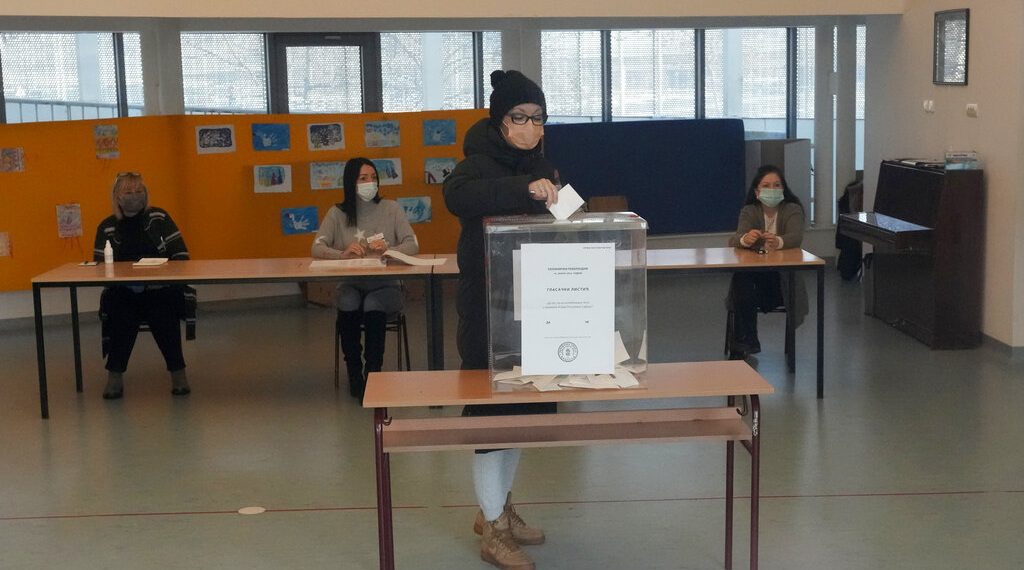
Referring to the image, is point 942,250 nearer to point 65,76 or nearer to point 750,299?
point 750,299

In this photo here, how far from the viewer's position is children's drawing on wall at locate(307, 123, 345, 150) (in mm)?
9094

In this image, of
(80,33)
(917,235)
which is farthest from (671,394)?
(80,33)

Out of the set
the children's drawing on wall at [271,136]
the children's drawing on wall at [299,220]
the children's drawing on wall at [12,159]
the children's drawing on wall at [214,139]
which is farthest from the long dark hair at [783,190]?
the children's drawing on wall at [12,159]

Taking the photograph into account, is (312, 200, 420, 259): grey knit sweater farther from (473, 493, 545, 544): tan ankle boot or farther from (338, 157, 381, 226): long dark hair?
(473, 493, 545, 544): tan ankle boot

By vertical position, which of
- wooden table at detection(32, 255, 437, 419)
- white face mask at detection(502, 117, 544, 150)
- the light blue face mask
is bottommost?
wooden table at detection(32, 255, 437, 419)

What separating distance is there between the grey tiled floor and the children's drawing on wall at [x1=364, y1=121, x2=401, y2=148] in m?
2.38

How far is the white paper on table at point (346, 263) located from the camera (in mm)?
6258

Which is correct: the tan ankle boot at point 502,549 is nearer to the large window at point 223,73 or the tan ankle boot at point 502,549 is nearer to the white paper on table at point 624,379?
the white paper on table at point 624,379

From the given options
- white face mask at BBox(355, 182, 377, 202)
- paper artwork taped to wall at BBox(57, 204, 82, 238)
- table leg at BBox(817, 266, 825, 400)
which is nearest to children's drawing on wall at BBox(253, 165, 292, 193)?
paper artwork taped to wall at BBox(57, 204, 82, 238)

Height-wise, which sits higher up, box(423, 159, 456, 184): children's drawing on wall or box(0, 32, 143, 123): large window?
box(0, 32, 143, 123): large window

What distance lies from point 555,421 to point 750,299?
10.9 feet

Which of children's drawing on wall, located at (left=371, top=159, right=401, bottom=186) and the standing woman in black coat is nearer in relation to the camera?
the standing woman in black coat

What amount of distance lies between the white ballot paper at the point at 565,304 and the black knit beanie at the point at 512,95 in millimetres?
575

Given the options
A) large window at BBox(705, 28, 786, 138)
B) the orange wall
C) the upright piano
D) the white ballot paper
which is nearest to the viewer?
the white ballot paper
